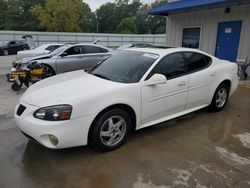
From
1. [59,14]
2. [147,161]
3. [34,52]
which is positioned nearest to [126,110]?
[147,161]

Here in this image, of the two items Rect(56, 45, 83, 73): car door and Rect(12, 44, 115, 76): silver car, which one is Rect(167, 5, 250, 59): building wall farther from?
Rect(56, 45, 83, 73): car door

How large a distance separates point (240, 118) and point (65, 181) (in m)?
3.66

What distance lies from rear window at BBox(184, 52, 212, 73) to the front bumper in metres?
2.21

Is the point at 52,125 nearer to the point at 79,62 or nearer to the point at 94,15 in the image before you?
the point at 79,62

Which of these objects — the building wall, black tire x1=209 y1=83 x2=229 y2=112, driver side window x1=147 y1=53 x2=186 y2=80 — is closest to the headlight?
driver side window x1=147 y1=53 x2=186 y2=80

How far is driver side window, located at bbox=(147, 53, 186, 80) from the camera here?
12.1 feet

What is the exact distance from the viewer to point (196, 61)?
4285 millimetres

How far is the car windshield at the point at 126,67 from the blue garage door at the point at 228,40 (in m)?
6.05

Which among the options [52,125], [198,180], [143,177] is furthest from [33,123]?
[198,180]

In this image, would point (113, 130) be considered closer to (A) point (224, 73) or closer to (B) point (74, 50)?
(A) point (224, 73)

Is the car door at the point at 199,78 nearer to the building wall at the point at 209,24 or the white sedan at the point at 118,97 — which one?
the white sedan at the point at 118,97

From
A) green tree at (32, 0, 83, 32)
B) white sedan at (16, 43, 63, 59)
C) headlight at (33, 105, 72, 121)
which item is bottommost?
white sedan at (16, 43, 63, 59)

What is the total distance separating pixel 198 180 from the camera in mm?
2656

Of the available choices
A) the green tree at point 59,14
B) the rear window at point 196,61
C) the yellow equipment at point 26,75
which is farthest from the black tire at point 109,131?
the green tree at point 59,14
